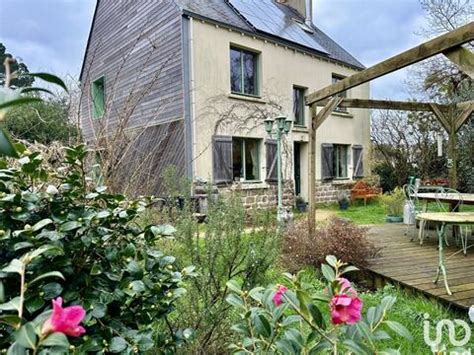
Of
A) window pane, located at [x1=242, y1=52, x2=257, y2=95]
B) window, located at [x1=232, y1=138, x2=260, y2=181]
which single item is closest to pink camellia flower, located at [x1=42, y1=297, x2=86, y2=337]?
window, located at [x1=232, y1=138, x2=260, y2=181]

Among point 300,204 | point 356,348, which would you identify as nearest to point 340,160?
point 300,204

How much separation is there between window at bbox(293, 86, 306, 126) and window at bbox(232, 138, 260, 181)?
6.69ft

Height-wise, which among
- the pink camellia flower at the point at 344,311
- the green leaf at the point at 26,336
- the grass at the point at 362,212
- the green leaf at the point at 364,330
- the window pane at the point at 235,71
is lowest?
the grass at the point at 362,212

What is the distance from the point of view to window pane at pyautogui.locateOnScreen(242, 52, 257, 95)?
10.1m

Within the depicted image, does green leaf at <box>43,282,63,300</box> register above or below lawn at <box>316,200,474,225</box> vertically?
above

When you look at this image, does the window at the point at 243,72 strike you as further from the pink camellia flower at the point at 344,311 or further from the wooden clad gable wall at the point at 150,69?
the pink camellia flower at the point at 344,311

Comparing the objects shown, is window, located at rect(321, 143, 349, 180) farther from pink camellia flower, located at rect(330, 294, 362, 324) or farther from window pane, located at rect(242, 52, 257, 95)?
pink camellia flower, located at rect(330, 294, 362, 324)

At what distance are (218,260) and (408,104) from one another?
18.8 ft

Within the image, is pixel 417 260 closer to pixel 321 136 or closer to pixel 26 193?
pixel 26 193

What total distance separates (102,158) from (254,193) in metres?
6.18

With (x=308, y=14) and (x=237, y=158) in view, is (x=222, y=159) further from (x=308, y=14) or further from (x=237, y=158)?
(x=308, y=14)

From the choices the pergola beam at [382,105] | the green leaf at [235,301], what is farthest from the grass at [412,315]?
the pergola beam at [382,105]

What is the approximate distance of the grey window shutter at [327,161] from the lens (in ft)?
38.8

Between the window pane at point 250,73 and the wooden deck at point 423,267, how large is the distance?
19.1ft
